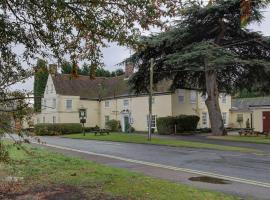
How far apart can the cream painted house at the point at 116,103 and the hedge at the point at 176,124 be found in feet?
9.98

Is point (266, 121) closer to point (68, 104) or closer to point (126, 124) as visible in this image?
point (126, 124)

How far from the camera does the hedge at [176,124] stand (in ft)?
166

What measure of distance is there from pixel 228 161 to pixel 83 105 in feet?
163

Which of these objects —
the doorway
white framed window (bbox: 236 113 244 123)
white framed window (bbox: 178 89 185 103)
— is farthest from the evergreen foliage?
white framed window (bbox: 236 113 244 123)

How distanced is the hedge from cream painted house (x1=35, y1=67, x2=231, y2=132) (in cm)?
304

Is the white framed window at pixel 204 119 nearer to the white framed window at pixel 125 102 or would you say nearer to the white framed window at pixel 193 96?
the white framed window at pixel 193 96

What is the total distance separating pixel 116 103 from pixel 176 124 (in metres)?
15.6

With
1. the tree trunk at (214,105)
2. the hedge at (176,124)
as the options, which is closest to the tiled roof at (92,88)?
the hedge at (176,124)

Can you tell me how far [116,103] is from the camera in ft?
211

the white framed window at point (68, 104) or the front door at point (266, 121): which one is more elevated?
the white framed window at point (68, 104)

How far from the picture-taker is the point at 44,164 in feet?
53.2

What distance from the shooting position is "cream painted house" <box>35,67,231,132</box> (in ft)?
185

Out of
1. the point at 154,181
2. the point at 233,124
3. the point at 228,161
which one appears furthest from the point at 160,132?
the point at 154,181

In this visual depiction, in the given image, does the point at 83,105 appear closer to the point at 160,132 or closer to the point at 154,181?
the point at 160,132
